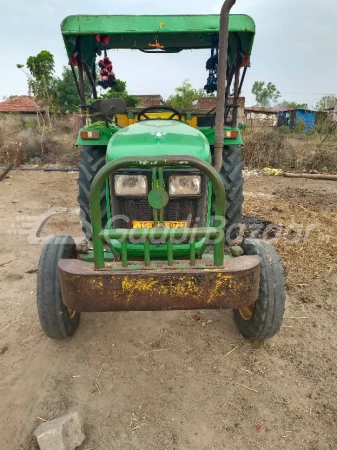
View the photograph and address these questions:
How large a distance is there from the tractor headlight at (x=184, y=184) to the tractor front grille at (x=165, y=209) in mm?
40

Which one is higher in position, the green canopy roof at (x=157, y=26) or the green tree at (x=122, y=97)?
the green canopy roof at (x=157, y=26)

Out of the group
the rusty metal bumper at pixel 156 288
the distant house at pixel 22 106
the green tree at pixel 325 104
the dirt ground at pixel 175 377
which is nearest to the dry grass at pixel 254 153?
the dirt ground at pixel 175 377

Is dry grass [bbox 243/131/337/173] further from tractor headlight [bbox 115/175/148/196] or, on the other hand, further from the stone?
the stone

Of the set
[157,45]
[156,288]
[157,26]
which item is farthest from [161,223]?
[157,45]

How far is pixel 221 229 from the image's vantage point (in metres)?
2.05

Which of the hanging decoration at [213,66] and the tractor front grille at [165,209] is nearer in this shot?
the tractor front grille at [165,209]

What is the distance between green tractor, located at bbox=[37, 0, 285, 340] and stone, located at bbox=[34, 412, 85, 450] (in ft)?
1.95

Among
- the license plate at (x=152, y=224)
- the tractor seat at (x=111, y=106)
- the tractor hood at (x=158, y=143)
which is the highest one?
the tractor seat at (x=111, y=106)

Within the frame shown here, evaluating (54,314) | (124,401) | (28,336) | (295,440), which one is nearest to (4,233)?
(28,336)

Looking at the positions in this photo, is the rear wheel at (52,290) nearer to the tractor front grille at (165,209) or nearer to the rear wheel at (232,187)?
the tractor front grille at (165,209)

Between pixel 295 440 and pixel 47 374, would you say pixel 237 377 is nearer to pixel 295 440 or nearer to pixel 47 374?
pixel 295 440

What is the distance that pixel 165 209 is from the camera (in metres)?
2.57

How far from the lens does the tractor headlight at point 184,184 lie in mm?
2512

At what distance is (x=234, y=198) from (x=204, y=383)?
2.00 metres
